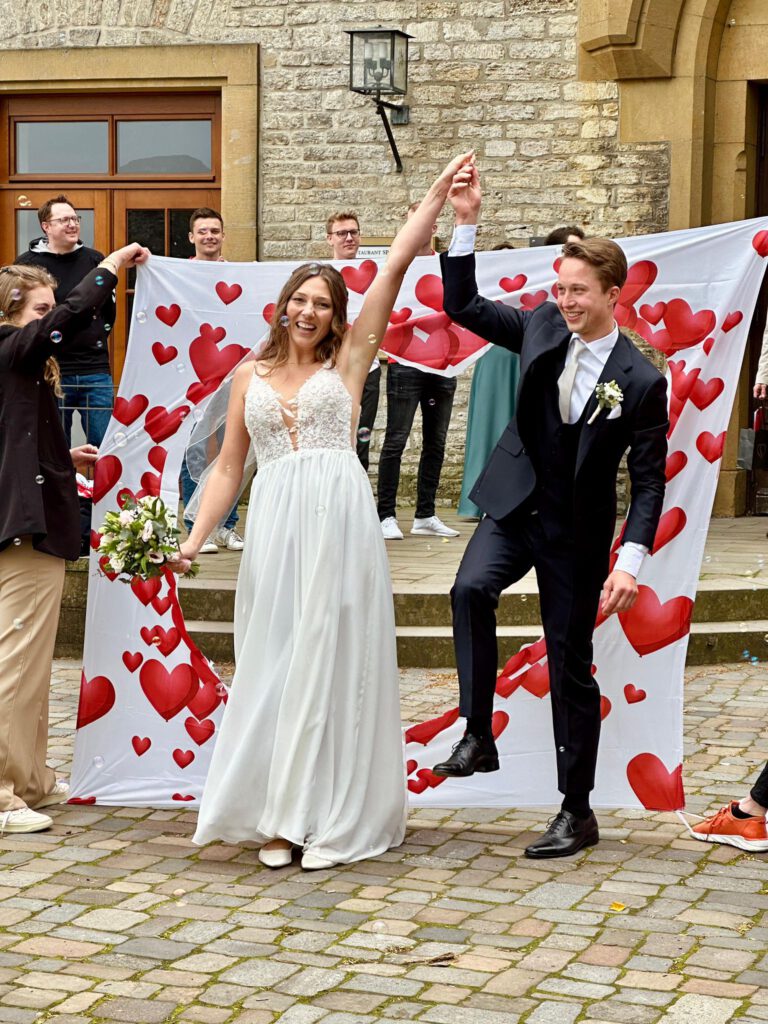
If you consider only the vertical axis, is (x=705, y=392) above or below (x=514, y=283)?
below

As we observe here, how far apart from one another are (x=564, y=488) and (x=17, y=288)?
2097mm

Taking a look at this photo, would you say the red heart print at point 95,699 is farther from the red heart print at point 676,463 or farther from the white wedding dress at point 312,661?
the red heart print at point 676,463

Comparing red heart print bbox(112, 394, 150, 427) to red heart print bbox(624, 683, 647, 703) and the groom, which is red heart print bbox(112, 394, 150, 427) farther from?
red heart print bbox(624, 683, 647, 703)

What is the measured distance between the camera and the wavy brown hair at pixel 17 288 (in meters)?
5.86

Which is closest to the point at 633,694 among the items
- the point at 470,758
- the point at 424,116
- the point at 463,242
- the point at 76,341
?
the point at 470,758

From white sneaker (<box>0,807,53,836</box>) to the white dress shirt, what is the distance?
222 centimetres

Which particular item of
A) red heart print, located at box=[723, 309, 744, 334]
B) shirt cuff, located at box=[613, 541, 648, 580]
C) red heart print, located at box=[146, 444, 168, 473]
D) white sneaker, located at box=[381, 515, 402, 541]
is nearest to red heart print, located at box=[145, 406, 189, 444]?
red heart print, located at box=[146, 444, 168, 473]

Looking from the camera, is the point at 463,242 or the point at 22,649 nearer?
the point at 463,242

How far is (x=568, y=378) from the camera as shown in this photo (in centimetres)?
531

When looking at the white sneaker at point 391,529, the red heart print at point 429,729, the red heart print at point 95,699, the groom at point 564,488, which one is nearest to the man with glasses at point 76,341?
the white sneaker at point 391,529

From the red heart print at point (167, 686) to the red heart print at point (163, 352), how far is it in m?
1.16

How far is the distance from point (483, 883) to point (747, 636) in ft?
13.8

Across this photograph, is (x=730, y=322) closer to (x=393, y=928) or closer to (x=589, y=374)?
(x=589, y=374)

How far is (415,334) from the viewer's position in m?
6.23
